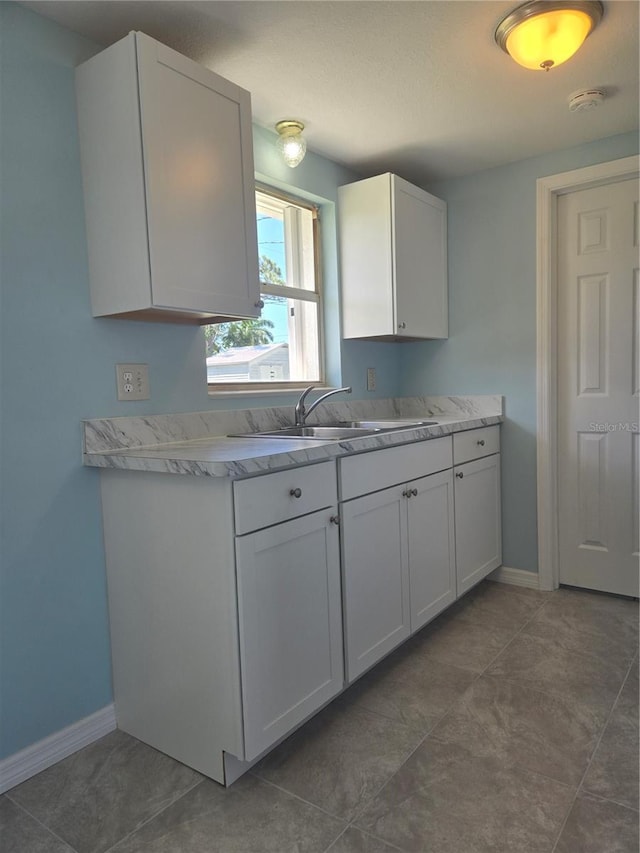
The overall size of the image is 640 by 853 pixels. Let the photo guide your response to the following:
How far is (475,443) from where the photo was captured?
2.67 m

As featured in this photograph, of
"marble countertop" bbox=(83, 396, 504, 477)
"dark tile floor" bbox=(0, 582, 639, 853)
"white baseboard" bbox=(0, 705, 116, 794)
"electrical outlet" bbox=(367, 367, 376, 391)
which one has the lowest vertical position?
"dark tile floor" bbox=(0, 582, 639, 853)

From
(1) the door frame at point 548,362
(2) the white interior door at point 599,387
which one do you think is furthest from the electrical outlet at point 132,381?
(2) the white interior door at point 599,387

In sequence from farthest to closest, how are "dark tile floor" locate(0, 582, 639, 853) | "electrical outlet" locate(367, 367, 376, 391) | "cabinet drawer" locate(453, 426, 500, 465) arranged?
"electrical outlet" locate(367, 367, 376, 391) < "cabinet drawer" locate(453, 426, 500, 465) < "dark tile floor" locate(0, 582, 639, 853)

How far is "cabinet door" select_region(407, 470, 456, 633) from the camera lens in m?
2.18

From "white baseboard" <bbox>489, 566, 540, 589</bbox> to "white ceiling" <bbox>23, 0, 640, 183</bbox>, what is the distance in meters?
2.06

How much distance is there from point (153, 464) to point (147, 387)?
0.47 metres

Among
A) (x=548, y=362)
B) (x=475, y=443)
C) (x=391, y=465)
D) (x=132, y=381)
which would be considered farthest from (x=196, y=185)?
(x=548, y=362)

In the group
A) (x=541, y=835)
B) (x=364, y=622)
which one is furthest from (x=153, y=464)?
(x=541, y=835)

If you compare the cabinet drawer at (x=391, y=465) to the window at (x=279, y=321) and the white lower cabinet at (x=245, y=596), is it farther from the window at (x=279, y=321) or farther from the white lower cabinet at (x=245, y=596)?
the window at (x=279, y=321)

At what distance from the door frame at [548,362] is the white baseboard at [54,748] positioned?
6.89ft

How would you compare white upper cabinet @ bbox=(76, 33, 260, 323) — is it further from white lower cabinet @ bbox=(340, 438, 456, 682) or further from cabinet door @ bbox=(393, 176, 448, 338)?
cabinet door @ bbox=(393, 176, 448, 338)

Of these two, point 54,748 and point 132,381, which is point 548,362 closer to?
point 132,381

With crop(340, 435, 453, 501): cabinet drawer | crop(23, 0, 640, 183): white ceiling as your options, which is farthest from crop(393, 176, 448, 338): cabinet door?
crop(340, 435, 453, 501): cabinet drawer

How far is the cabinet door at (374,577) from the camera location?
1822 mm
